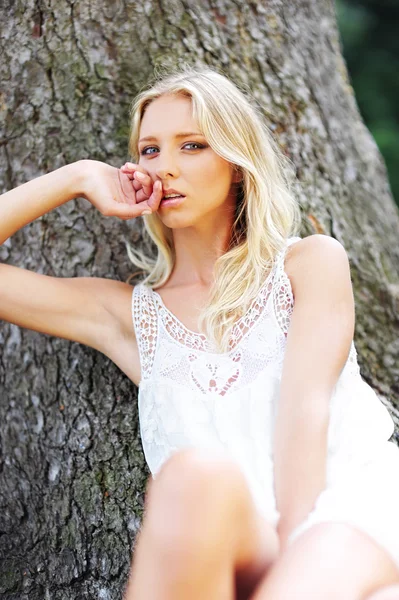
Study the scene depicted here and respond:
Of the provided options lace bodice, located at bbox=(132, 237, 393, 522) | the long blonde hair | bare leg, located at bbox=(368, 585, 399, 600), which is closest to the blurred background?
the long blonde hair

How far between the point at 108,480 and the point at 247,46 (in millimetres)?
1777

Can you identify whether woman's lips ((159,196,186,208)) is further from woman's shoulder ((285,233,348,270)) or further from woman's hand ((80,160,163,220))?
woman's shoulder ((285,233,348,270))

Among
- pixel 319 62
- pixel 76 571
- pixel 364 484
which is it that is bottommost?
pixel 76 571

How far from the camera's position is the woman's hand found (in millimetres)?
2312

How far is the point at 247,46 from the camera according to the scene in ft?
9.70

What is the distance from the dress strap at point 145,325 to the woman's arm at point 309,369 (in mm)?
468

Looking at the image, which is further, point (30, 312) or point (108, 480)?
point (108, 480)

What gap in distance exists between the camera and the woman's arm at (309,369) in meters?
1.85

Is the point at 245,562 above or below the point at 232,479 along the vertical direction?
below

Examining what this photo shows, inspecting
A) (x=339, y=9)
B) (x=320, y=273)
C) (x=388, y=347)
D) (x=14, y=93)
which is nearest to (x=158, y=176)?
(x=320, y=273)

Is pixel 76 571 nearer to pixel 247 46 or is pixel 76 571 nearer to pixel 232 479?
pixel 232 479

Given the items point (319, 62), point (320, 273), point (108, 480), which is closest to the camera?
point (320, 273)

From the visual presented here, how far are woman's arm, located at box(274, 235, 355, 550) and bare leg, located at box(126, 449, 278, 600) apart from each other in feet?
0.80

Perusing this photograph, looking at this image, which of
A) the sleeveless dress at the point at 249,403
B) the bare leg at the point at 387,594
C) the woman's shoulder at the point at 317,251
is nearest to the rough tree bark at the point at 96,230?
the sleeveless dress at the point at 249,403
